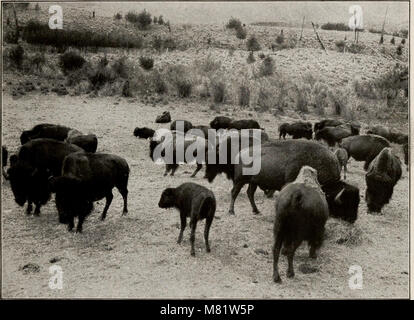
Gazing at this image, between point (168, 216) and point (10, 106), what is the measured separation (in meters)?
11.3

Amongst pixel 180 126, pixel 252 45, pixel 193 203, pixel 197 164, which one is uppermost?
pixel 252 45

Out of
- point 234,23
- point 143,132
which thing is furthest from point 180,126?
point 234,23

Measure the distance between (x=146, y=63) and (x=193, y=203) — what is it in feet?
57.3

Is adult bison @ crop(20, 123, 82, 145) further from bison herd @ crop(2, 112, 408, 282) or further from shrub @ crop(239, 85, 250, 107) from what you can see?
shrub @ crop(239, 85, 250, 107)

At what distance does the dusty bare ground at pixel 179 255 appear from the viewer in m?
7.20

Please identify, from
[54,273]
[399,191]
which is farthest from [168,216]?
[399,191]

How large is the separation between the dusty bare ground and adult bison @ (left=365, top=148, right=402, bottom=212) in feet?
1.16

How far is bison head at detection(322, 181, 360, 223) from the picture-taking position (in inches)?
353

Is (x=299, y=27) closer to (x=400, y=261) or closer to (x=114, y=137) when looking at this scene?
(x=114, y=137)

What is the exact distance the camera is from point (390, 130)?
701 inches

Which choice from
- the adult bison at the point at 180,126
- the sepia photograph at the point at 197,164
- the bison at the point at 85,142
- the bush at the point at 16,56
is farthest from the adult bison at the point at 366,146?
the bush at the point at 16,56

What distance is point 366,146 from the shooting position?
13734 millimetres

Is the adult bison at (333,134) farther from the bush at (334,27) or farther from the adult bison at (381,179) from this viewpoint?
the bush at (334,27)

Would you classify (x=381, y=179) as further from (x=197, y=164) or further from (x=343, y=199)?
(x=197, y=164)
